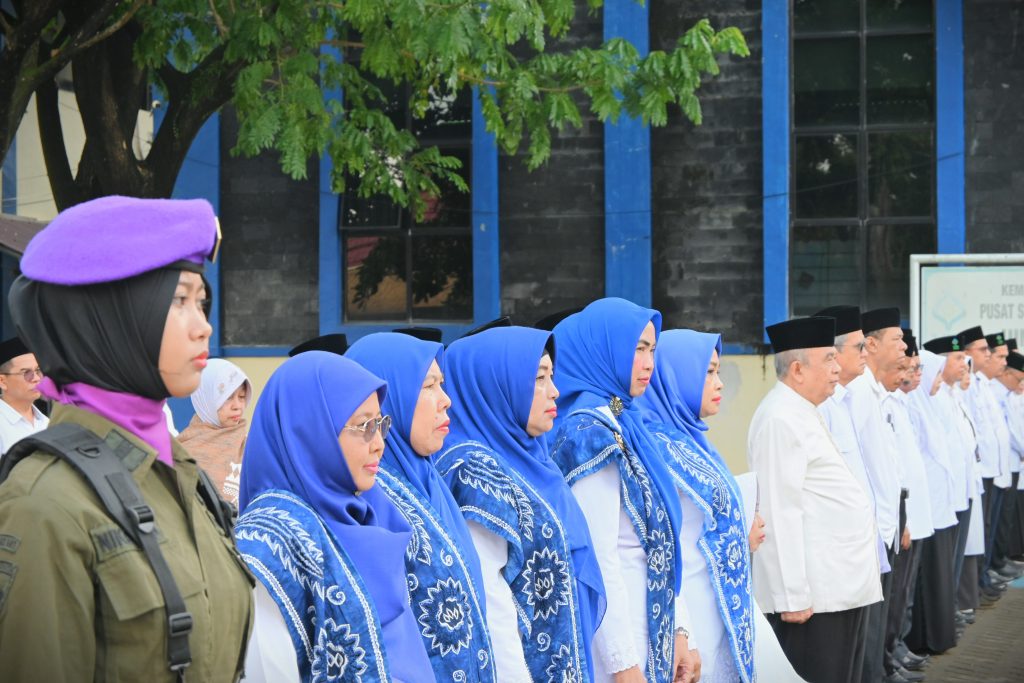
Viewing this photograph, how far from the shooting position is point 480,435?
4324mm

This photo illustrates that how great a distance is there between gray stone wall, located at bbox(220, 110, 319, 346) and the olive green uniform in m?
11.2

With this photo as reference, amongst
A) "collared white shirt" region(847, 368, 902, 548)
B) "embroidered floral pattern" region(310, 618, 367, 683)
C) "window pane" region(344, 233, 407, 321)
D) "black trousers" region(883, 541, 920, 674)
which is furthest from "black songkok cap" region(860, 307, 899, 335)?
"embroidered floral pattern" region(310, 618, 367, 683)

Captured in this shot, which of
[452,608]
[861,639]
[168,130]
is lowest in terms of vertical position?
[861,639]

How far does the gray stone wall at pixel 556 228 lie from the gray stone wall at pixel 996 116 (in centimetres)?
346

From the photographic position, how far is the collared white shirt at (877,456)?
752 cm

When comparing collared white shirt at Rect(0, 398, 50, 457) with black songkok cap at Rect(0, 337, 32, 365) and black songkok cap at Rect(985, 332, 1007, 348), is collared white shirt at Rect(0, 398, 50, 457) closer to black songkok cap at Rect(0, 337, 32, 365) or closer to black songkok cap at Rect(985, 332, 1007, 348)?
black songkok cap at Rect(0, 337, 32, 365)

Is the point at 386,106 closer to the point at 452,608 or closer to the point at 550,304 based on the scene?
the point at 550,304

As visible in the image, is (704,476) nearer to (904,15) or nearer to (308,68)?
(308,68)

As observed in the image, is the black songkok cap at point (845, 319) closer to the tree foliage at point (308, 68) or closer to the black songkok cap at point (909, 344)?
the black songkok cap at point (909, 344)

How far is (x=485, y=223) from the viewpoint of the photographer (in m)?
13.1

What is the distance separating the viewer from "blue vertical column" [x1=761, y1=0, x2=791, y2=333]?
1271 cm

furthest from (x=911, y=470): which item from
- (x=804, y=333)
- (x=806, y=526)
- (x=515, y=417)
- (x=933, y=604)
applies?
(x=515, y=417)

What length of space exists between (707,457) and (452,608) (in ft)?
6.99

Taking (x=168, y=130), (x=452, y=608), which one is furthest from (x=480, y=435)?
(x=168, y=130)
